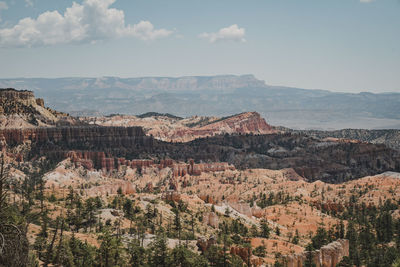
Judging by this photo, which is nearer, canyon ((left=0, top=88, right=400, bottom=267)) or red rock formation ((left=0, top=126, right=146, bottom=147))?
canyon ((left=0, top=88, right=400, bottom=267))

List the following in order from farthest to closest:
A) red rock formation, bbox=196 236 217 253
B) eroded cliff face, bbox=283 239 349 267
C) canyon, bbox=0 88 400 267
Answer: canyon, bbox=0 88 400 267, eroded cliff face, bbox=283 239 349 267, red rock formation, bbox=196 236 217 253

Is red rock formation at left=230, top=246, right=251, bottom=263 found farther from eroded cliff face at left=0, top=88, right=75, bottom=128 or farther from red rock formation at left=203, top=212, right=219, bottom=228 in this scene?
eroded cliff face at left=0, top=88, right=75, bottom=128

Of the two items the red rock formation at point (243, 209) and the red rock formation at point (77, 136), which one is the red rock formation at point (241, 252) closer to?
the red rock formation at point (243, 209)

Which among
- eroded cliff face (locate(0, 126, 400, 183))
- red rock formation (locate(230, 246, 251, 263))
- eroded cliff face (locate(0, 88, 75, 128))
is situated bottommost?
eroded cliff face (locate(0, 126, 400, 183))

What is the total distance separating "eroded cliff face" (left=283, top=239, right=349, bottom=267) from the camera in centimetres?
5425

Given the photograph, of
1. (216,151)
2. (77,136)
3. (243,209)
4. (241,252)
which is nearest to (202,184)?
(216,151)

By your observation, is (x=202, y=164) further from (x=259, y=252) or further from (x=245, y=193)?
(x=259, y=252)

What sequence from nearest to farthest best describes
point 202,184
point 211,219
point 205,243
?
point 205,243, point 211,219, point 202,184

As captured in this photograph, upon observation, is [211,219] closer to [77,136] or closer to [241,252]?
[241,252]

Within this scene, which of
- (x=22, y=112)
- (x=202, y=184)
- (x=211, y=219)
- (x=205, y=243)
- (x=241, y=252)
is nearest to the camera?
(x=241, y=252)

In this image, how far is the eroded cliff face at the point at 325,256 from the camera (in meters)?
54.2

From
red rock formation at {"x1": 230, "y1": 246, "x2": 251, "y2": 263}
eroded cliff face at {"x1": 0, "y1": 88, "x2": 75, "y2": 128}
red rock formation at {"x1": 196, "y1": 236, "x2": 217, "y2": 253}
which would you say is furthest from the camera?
eroded cliff face at {"x1": 0, "y1": 88, "x2": 75, "y2": 128}

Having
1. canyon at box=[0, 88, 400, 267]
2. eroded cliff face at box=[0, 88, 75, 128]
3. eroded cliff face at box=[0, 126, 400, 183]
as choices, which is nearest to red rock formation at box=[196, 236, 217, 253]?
canyon at box=[0, 88, 400, 267]

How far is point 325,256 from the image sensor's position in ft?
188
